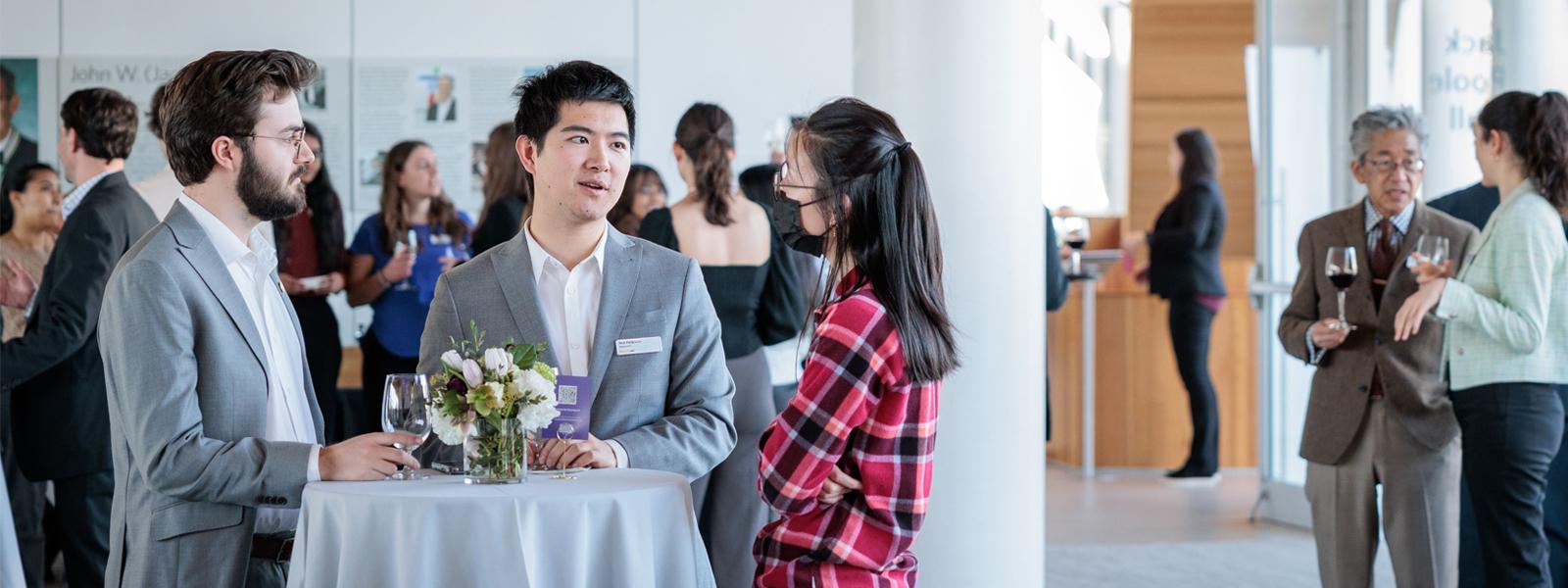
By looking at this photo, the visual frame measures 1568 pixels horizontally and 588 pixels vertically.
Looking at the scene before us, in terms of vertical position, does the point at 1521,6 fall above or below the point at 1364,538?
above

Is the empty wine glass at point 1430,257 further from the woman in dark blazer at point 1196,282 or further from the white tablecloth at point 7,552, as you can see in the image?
the woman in dark blazer at point 1196,282

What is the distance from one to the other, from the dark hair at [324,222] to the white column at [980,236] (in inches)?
102

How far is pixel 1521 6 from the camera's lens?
577 cm

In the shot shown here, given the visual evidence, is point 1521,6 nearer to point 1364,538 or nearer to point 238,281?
point 1364,538

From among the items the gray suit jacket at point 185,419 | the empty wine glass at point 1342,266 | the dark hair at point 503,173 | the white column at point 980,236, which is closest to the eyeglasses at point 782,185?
the gray suit jacket at point 185,419

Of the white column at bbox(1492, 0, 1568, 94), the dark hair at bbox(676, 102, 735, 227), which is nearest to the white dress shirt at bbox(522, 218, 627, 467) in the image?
the dark hair at bbox(676, 102, 735, 227)

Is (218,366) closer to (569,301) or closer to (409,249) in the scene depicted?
(569,301)

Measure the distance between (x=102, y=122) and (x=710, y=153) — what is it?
1.79m

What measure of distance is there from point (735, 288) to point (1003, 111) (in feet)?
3.81

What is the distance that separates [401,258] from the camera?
5.42 meters

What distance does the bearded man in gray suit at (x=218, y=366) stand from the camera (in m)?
2.44

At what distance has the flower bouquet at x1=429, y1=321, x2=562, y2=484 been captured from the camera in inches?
90.0

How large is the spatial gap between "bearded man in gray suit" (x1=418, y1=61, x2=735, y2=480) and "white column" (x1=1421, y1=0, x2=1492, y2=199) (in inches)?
169

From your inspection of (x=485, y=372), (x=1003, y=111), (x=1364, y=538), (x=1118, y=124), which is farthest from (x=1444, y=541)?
(x=1118, y=124)
